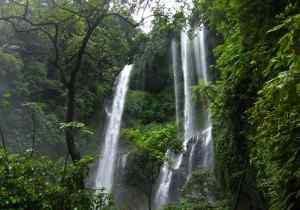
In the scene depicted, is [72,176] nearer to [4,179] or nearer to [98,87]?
[4,179]

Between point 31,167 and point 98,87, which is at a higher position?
point 98,87

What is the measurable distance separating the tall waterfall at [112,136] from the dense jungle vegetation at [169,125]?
69 cm

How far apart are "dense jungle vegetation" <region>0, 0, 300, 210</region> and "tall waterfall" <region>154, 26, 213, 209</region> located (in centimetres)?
95

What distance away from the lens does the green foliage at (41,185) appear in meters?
4.81

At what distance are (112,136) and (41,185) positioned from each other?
1494 cm

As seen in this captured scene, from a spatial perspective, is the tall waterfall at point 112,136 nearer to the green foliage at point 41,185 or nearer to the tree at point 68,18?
the tree at point 68,18

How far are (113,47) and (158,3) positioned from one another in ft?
7.97

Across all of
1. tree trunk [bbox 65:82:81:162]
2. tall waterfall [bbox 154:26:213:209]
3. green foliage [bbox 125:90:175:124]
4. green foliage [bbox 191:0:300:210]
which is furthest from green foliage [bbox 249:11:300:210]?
green foliage [bbox 125:90:175:124]

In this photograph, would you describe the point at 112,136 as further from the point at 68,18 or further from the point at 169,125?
the point at 68,18

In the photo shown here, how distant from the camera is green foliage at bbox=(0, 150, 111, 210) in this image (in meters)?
4.81

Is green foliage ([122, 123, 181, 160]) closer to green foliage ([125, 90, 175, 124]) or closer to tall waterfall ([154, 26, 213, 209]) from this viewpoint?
tall waterfall ([154, 26, 213, 209])

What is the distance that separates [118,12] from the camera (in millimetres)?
9312

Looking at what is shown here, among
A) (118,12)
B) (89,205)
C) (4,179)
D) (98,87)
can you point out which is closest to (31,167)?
(4,179)

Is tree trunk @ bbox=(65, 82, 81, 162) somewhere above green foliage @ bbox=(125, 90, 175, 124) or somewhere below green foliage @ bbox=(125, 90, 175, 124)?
below
